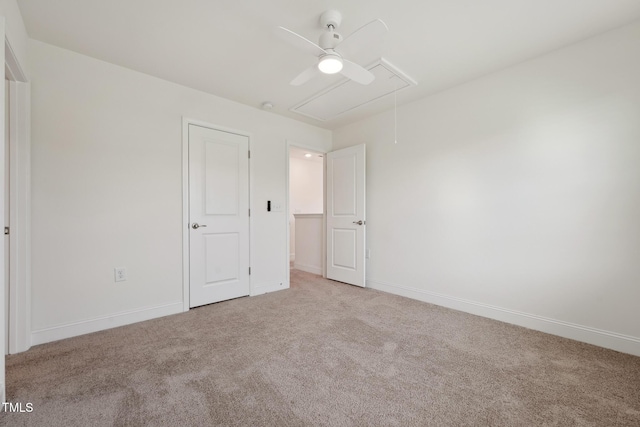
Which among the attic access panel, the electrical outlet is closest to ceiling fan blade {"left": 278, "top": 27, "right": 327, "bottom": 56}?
the attic access panel

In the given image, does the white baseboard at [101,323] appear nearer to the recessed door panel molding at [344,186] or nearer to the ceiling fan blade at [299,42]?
the recessed door panel molding at [344,186]

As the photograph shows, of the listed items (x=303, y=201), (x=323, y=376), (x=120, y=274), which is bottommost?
(x=323, y=376)

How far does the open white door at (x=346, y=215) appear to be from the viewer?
371 centimetres

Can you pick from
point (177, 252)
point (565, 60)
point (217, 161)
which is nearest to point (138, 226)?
point (177, 252)

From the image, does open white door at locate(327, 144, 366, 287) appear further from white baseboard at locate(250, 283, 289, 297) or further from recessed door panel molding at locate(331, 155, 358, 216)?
white baseboard at locate(250, 283, 289, 297)

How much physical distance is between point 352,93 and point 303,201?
3546 millimetres

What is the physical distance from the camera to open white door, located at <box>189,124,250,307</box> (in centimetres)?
293

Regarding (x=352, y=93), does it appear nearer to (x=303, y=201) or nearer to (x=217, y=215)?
(x=217, y=215)

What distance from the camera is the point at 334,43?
5.91 feet

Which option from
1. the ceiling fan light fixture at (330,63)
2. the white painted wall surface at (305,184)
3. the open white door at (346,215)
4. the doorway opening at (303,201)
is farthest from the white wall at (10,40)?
the white painted wall surface at (305,184)

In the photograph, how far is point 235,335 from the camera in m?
2.25

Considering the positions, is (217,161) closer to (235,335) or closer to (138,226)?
(138,226)

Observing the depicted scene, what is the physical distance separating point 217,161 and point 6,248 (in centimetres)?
180

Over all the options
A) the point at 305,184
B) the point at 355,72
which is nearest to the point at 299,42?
the point at 355,72
